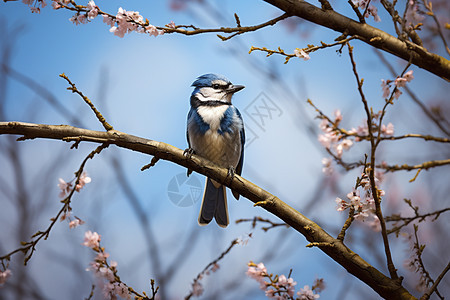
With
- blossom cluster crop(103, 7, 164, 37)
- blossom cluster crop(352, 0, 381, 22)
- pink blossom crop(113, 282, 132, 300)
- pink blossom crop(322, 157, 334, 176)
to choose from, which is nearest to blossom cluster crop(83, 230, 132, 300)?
pink blossom crop(113, 282, 132, 300)

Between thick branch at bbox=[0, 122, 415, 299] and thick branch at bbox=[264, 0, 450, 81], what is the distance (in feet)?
2.17

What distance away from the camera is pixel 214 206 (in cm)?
233

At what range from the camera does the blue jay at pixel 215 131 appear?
2.21m

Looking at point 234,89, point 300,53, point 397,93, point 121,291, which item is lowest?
point 121,291

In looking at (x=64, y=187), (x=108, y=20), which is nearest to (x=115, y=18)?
(x=108, y=20)

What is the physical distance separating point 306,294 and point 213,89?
1.18m

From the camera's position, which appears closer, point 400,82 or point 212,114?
point 400,82

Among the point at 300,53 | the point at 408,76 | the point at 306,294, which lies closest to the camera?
the point at 300,53

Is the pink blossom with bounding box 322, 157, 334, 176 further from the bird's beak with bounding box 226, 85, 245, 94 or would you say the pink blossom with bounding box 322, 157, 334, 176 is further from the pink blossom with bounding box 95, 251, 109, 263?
the pink blossom with bounding box 95, 251, 109, 263

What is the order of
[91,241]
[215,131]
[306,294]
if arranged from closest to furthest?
[306,294], [91,241], [215,131]

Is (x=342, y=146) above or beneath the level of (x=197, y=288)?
above

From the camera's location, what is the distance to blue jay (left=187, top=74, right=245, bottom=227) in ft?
7.27

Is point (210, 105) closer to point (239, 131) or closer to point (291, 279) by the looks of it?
point (239, 131)

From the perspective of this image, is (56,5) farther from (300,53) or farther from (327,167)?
(327,167)
